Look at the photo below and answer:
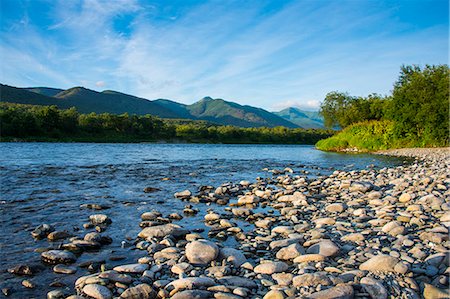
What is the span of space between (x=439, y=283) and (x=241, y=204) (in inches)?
231

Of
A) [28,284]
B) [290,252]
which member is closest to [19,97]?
[28,284]

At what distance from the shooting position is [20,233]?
20.0 ft

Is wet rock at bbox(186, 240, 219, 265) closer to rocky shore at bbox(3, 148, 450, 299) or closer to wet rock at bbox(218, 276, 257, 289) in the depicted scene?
rocky shore at bbox(3, 148, 450, 299)

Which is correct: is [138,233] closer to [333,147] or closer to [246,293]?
[246,293]

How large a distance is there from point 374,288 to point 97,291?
3.24 meters

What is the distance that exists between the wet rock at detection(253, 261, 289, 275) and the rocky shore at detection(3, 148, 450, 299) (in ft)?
0.05

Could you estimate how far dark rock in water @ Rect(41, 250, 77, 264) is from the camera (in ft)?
15.8

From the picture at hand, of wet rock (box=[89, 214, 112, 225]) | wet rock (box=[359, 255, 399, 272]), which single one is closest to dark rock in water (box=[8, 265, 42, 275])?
wet rock (box=[89, 214, 112, 225])

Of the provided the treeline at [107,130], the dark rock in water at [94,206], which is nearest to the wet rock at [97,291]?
the dark rock in water at [94,206]

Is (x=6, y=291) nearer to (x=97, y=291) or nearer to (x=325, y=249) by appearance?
(x=97, y=291)

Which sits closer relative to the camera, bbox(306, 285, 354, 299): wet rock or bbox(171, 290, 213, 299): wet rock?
bbox(306, 285, 354, 299): wet rock

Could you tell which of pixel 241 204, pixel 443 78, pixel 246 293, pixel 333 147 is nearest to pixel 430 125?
pixel 443 78

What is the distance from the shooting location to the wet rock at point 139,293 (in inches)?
147

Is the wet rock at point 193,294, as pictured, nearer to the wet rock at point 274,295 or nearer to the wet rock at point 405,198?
the wet rock at point 274,295
